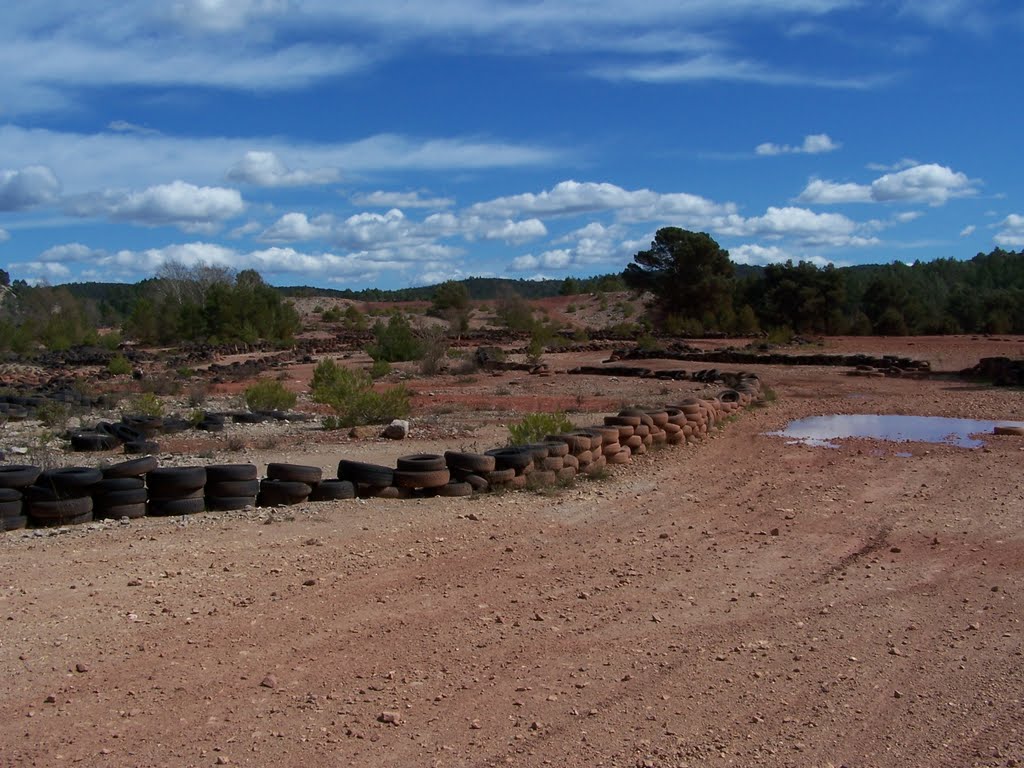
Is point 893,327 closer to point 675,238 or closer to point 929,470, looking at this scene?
point 675,238

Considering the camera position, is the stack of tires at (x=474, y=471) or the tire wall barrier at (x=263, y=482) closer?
the tire wall barrier at (x=263, y=482)

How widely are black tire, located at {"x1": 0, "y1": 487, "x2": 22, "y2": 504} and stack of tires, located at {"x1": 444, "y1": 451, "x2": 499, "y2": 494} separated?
427 centimetres

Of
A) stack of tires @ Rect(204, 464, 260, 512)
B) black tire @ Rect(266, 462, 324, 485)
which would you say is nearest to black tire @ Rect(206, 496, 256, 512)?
stack of tires @ Rect(204, 464, 260, 512)

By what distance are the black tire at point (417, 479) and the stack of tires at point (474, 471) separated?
32cm

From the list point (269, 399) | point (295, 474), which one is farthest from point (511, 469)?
point (269, 399)

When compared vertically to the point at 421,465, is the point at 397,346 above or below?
above

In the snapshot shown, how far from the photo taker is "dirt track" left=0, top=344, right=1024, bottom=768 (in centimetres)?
519

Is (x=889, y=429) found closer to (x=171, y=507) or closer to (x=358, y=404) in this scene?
(x=358, y=404)

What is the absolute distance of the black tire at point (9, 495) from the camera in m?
9.61

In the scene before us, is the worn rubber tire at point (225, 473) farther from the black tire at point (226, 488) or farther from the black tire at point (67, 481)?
the black tire at point (67, 481)

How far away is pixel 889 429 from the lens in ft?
58.1

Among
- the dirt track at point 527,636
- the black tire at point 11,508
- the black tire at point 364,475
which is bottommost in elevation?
the dirt track at point 527,636

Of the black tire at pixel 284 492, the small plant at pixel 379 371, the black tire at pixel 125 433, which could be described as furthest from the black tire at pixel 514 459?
the small plant at pixel 379 371

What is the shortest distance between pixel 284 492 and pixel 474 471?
208 cm
